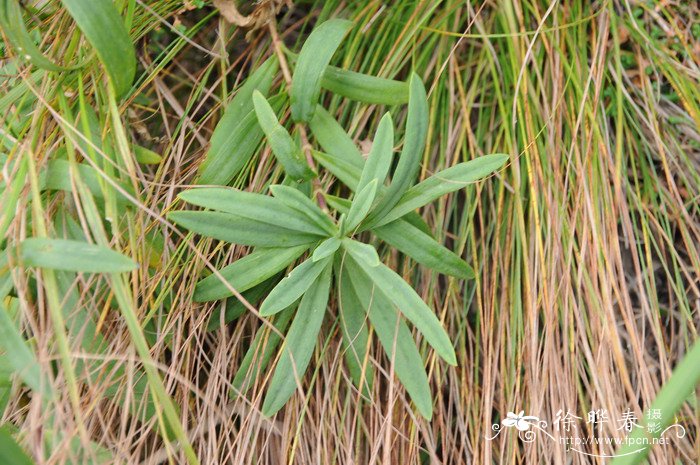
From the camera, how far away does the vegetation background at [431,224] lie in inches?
32.4

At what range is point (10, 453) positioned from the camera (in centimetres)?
65

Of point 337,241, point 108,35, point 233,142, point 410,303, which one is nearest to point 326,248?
point 337,241

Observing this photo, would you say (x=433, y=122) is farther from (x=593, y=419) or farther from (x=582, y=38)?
(x=593, y=419)

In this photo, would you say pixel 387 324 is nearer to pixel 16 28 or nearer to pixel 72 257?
pixel 72 257

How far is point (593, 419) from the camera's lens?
926 mm

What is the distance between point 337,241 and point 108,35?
1.33 feet

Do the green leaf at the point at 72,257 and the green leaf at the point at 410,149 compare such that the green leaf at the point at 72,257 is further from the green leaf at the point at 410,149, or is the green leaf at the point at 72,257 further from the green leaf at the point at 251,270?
the green leaf at the point at 410,149

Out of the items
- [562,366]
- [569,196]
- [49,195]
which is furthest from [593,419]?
[49,195]

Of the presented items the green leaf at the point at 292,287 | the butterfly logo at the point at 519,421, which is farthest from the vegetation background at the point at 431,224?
the green leaf at the point at 292,287

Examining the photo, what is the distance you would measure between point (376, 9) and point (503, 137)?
318 mm

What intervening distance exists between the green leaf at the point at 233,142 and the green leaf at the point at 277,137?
6cm

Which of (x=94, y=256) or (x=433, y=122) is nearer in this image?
(x=94, y=256)

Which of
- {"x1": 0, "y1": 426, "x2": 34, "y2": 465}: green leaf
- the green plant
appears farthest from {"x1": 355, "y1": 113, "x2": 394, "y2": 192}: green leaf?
{"x1": 0, "y1": 426, "x2": 34, "y2": 465}: green leaf

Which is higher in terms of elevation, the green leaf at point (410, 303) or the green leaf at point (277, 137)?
the green leaf at point (277, 137)
